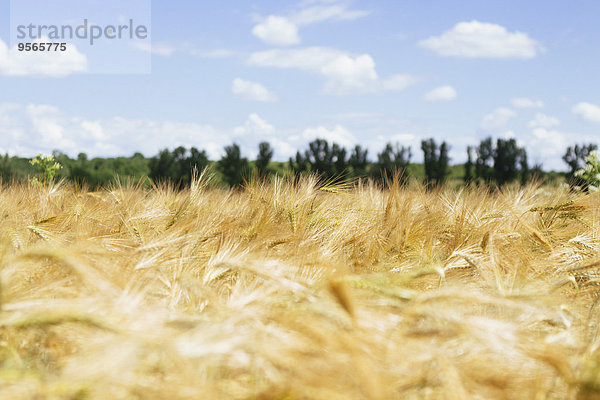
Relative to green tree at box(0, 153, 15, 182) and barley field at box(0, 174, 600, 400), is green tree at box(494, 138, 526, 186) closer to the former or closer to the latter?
green tree at box(0, 153, 15, 182)

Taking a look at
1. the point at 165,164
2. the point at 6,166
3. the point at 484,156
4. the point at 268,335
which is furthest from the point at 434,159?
the point at 268,335

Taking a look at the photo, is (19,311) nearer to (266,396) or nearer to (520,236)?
(266,396)

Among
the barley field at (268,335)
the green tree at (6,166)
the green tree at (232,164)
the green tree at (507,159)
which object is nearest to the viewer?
the barley field at (268,335)

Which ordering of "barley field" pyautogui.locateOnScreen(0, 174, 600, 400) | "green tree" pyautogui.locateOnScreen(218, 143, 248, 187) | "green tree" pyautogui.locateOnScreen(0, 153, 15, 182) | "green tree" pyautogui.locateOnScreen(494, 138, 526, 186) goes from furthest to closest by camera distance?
"green tree" pyautogui.locateOnScreen(218, 143, 248, 187)
"green tree" pyautogui.locateOnScreen(494, 138, 526, 186)
"green tree" pyautogui.locateOnScreen(0, 153, 15, 182)
"barley field" pyautogui.locateOnScreen(0, 174, 600, 400)

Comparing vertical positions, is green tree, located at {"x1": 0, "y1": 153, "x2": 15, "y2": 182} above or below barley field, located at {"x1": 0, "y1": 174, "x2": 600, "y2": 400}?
above

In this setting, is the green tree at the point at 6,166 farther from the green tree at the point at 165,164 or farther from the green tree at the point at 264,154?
the green tree at the point at 264,154

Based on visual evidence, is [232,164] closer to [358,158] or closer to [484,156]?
[358,158]

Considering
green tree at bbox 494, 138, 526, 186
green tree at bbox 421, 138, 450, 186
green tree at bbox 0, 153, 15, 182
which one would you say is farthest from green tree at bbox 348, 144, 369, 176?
green tree at bbox 0, 153, 15, 182

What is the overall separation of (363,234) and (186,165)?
102 ft

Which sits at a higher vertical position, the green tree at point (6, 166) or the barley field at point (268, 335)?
the green tree at point (6, 166)

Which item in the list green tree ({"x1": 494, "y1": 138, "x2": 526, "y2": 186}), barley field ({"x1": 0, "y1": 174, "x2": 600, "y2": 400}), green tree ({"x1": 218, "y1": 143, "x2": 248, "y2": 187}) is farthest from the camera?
green tree ({"x1": 218, "y1": 143, "x2": 248, "y2": 187})

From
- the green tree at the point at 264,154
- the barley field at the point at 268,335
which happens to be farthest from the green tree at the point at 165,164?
the barley field at the point at 268,335

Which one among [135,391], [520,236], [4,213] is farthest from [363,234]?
[4,213]

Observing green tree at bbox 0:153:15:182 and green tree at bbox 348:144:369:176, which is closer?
green tree at bbox 0:153:15:182
